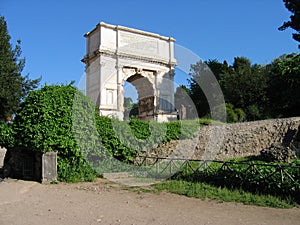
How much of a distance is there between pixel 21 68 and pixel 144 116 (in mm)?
9782

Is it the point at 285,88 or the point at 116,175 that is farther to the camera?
the point at 285,88

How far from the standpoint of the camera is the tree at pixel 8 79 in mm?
18344

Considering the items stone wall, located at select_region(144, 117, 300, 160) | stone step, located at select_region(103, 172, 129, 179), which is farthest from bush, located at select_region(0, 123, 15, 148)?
stone wall, located at select_region(144, 117, 300, 160)

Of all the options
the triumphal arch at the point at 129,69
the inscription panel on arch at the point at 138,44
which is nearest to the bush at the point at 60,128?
the triumphal arch at the point at 129,69

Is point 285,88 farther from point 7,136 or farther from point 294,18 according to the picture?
point 7,136

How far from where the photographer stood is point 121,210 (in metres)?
5.28

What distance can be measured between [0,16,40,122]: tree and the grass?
48.9 ft

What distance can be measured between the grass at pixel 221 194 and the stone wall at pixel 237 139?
5.74 m

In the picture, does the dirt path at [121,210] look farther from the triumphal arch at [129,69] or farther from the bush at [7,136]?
the triumphal arch at [129,69]

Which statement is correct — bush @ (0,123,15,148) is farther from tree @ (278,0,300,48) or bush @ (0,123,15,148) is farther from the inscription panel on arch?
tree @ (278,0,300,48)

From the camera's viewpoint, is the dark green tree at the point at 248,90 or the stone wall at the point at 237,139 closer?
the stone wall at the point at 237,139

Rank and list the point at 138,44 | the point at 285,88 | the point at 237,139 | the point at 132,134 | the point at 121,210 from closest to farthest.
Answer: the point at 121,210, the point at 132,134, the point at 237,139, the point at 138,44, the point at 285,88

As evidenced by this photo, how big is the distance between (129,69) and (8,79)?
812 centimetres

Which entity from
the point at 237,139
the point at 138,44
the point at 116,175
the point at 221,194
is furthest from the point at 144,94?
the point at 221,194
